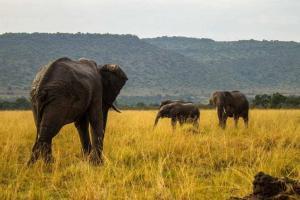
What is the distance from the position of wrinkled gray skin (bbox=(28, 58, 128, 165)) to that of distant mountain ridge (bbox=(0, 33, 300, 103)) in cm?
8534

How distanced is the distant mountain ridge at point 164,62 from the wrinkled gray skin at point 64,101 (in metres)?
85.3

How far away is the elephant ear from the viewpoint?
9.34m

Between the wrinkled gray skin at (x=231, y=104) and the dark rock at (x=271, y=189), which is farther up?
the dark rock at (x=271, y=189)

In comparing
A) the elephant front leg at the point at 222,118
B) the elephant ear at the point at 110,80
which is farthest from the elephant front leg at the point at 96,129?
the elephant front leg at the point at 222,118

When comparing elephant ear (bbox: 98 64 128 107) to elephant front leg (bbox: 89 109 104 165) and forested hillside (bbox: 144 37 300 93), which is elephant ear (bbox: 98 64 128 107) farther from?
forested hillside (bbox: 144 37 300 93)

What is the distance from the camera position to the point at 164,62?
12606 centimetres

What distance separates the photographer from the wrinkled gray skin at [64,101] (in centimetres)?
733

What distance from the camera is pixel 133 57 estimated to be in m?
127

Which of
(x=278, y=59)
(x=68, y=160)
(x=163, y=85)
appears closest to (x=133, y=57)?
(x=163, y=85)

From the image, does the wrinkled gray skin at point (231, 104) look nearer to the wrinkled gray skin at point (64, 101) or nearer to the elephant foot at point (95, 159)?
the wrinkled gray skin at point (64, 101)

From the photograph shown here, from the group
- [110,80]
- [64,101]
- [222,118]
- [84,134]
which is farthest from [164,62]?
[64,101]

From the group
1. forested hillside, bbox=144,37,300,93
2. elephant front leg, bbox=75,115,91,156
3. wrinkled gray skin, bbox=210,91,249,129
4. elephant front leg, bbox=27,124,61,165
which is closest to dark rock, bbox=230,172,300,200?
elephant front leg, bbox=27,124,61,165

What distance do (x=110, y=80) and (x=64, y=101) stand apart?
199cm

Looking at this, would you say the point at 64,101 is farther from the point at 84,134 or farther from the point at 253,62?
the point at 253,62
